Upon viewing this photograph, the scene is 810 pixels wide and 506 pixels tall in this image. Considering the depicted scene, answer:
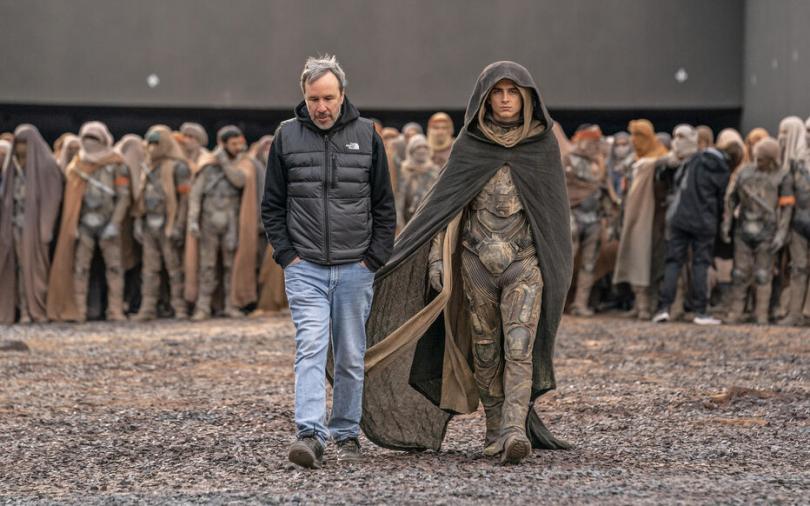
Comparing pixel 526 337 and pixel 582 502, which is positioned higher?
pixel 526 337

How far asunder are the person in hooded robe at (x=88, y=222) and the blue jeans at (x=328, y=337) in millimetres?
10135

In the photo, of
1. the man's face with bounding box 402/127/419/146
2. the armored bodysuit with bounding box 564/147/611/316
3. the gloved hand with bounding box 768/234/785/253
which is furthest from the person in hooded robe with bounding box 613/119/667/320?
the man's face with bounding box 402/127/419/146

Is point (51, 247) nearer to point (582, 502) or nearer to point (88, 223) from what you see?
point (88, 223)

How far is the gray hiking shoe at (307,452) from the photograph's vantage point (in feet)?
21.8

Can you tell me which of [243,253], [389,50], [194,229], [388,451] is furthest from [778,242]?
[389,50]

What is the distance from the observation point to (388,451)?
7.60 meters

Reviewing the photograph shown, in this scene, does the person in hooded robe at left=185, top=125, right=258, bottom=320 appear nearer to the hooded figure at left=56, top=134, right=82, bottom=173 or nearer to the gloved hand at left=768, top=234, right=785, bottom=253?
the hooded figure at left=56, top=134, right=82, bottom=173

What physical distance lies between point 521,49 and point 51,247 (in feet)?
35.9

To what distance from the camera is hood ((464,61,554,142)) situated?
709 cm

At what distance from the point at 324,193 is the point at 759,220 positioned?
376 inches

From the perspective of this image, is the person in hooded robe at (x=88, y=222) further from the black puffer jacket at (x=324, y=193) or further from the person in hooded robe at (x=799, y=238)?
the black puffer jacket at (x=324, y=193)

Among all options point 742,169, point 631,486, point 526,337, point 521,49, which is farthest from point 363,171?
point 521,49

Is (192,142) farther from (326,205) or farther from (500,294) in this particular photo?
(326,205)

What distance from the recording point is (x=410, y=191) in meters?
17.1
